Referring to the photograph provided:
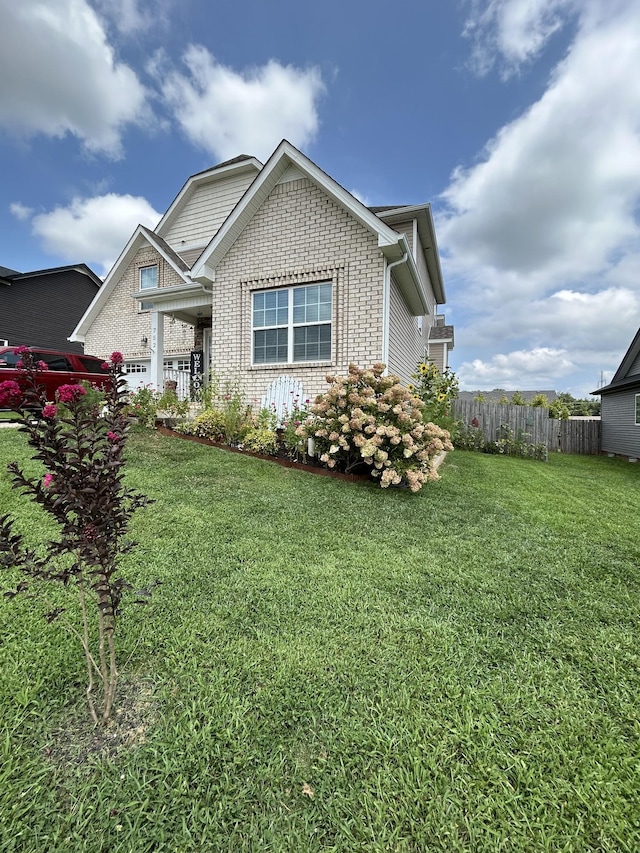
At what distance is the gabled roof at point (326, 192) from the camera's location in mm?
7090

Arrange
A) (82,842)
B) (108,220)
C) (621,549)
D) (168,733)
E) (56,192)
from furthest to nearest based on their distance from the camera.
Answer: (108,220) < (56,192) < (621,549) < (168,733) < (82,842)

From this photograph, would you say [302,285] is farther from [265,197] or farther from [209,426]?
[209,426]

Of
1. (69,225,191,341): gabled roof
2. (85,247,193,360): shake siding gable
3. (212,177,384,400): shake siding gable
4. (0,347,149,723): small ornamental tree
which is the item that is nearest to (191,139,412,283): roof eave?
(212,177,384,400): shake siding gable

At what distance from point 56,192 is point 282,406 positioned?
54.0ft

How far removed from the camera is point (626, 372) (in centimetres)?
1565

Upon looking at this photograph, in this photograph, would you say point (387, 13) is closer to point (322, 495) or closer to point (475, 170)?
point (475, 170)

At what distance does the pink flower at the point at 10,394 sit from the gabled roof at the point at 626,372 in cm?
1678

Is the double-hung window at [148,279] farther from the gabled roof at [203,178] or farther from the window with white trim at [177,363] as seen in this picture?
the window with white trim at [177,363]

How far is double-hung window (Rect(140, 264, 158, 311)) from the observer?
14.0 metres

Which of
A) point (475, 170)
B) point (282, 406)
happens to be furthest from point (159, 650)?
point (475, 170)

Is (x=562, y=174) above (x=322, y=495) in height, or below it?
above

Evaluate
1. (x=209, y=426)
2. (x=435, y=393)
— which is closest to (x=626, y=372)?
(x=435, y=393)

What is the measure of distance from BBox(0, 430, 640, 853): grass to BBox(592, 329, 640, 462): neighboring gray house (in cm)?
1296

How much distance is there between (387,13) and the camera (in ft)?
27.4
